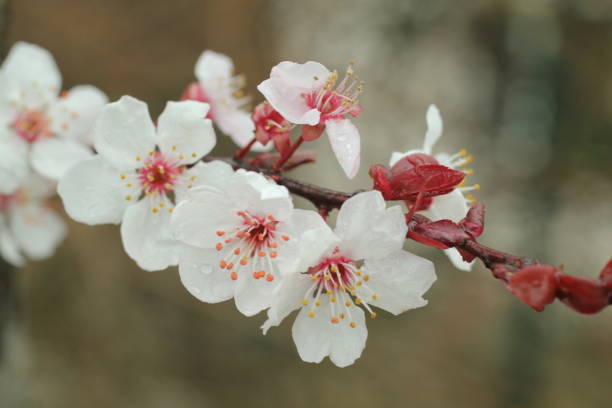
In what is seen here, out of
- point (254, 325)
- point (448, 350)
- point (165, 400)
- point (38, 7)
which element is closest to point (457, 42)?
point (448, 350)

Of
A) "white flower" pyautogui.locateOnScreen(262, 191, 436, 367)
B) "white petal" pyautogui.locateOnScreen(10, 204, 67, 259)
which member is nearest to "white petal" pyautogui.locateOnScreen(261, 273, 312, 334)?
"white flower" pyautogui.locateOnScreen(262, 191, 436, 367)

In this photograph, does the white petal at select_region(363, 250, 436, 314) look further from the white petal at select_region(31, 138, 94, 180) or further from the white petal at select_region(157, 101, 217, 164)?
the white petal at select_region(31, 138, 94, 180)

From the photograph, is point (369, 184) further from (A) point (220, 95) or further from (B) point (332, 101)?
(B) point (332, 101)

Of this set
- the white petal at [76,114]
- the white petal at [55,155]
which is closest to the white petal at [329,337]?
the white petal at [55,155]

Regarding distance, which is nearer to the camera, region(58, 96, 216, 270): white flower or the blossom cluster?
the blossom cluster

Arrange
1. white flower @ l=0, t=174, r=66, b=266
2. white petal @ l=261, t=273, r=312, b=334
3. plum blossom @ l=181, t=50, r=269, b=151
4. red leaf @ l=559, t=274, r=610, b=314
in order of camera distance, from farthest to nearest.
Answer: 1. white flower @ l=0, t=174, r=66, b=266
2. plum blossom @ l=181, t=50, r=269, b=151
3. white petal @ l=261, t=273, r=312, b=334
4. red leaf @ l=559, t=274, r=610, b=314

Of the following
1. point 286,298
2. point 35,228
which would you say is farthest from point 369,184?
point 286,298
